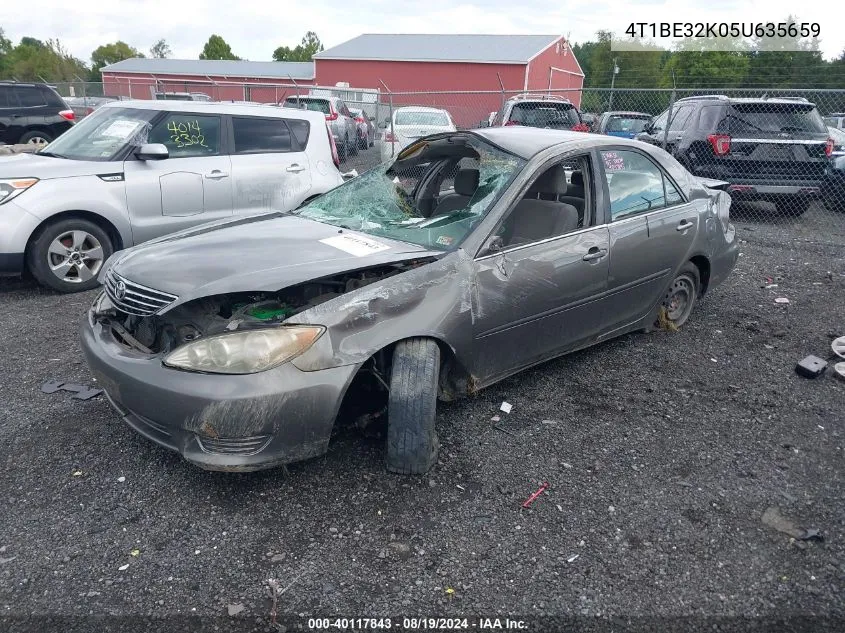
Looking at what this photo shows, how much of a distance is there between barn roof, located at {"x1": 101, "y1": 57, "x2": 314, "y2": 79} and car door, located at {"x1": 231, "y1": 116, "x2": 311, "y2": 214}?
37.8m

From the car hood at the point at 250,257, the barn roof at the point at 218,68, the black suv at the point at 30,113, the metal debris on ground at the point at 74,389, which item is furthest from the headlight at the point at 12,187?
the barn roof at the point at 218,68

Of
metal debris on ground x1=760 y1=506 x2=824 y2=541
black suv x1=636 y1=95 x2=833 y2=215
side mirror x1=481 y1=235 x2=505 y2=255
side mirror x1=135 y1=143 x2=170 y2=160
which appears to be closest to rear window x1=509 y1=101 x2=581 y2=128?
black suv x1=636 y1=95 x2=833 y2=215

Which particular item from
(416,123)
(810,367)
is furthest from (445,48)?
(810,367)

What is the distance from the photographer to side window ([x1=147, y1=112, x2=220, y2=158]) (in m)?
6.16

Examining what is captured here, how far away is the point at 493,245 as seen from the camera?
135 inches

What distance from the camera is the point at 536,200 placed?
3.89 m

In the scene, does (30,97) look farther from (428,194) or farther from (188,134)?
(428,194)

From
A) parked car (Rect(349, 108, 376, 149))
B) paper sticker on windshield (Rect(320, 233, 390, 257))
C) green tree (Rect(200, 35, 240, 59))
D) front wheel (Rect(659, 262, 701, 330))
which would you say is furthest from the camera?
green tree (Rect(200, 35, 240, 59))

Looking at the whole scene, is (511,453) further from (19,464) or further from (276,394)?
(19,464)

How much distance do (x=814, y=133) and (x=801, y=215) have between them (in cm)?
155

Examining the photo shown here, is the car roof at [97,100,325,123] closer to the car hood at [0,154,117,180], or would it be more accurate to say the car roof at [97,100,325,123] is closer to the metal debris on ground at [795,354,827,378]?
the car hood at [0,154,117,180]

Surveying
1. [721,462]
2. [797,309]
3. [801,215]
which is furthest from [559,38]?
[721,462]

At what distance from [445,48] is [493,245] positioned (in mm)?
38081

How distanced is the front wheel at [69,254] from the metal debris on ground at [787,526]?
558 cm
